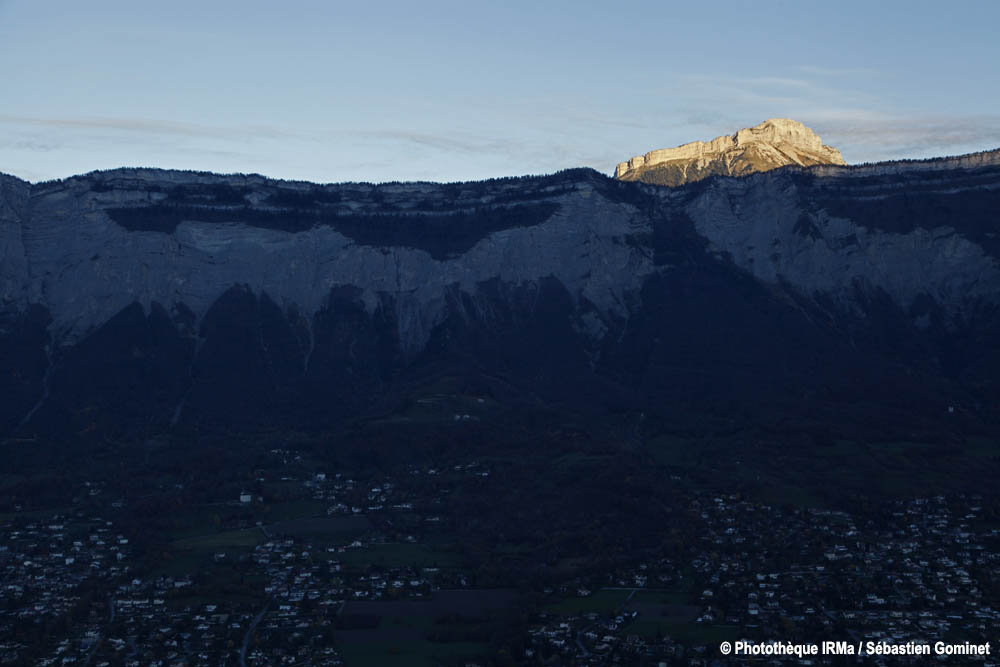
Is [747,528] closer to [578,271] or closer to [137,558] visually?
[137,558]

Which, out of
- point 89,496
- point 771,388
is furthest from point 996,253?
point 89,496

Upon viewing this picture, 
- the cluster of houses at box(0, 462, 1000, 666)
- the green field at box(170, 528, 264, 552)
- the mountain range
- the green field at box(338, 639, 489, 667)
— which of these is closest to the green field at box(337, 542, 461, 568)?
the cluster of houses at box(0, 462, 1000, 666)

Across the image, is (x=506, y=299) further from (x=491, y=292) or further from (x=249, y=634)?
(x=249, y=634)

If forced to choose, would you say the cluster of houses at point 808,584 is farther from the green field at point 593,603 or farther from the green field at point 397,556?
the green field at point 397,556

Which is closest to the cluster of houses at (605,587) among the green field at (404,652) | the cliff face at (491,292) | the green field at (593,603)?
the green field at (593,603)

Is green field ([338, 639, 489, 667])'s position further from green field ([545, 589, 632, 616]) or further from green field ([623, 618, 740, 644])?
green field ([623, 618, 740, 644])
